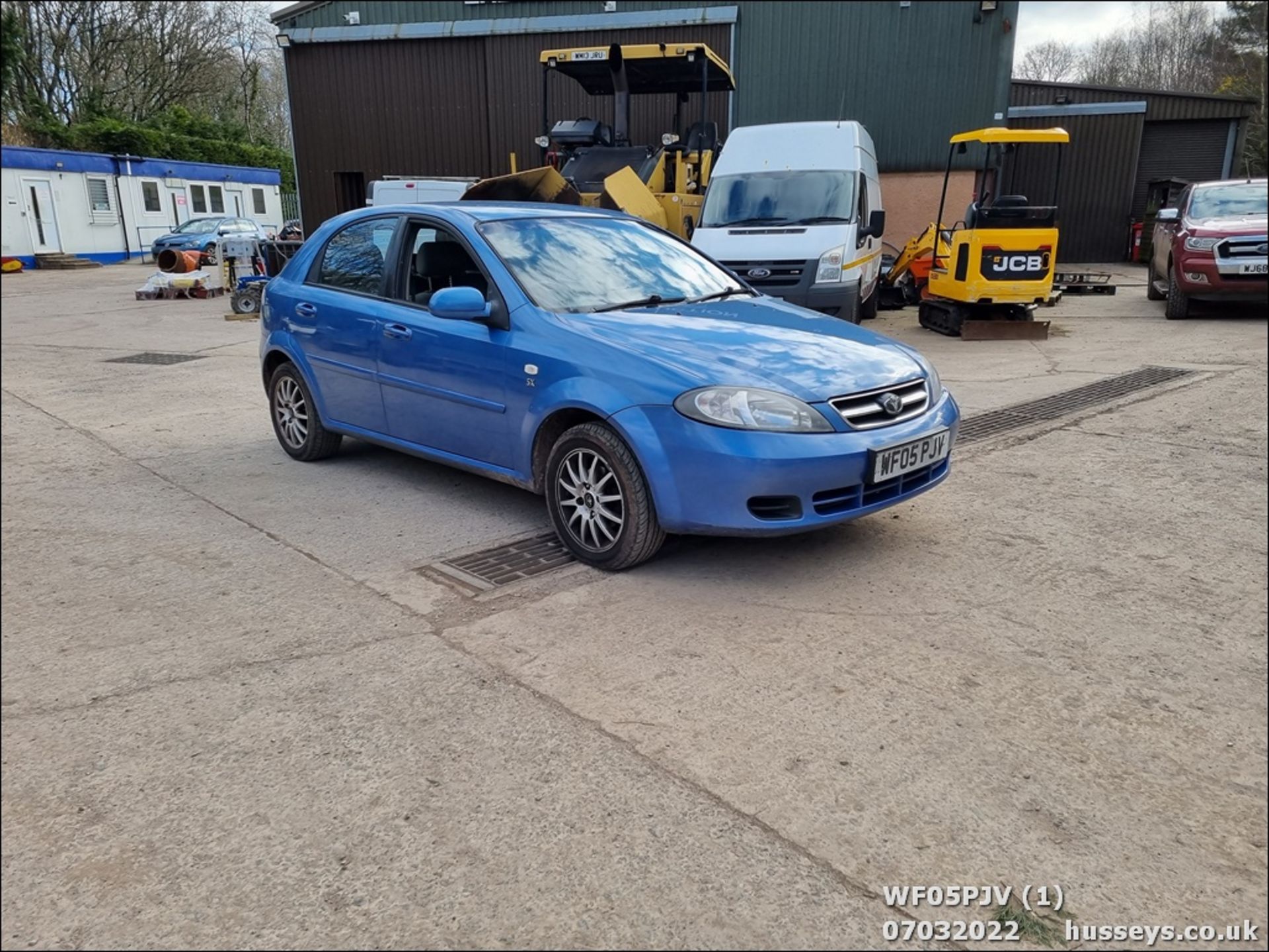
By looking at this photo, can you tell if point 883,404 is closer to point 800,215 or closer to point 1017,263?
point 800,215

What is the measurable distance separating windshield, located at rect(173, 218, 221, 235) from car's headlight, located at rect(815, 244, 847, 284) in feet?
81.7

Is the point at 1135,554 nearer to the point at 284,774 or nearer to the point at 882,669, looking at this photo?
the point at 882,669

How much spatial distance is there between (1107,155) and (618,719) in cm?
2452

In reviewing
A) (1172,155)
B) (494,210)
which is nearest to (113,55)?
(494,210)

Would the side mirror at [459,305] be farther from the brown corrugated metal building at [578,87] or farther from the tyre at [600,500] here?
the brown corrugated metal building at [578,87]

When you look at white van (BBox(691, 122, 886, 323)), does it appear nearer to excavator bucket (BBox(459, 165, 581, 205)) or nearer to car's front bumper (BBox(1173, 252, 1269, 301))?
excavator bucket (BBox(459, 165, 581, 205))

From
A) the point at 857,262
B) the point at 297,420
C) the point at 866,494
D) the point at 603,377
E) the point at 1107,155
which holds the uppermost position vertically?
the point at 1107,155

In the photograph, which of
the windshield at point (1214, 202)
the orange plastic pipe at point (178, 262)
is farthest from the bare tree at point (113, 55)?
the orange plastic pipe at point (178, 262)

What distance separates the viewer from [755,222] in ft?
37.4

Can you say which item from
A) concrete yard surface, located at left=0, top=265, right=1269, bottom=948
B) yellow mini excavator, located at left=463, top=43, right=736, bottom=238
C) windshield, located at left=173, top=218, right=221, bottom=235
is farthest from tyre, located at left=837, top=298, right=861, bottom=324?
windshield, located at left=173, top=218, right=221, bottom=235

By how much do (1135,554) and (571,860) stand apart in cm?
309

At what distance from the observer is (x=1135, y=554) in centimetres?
407

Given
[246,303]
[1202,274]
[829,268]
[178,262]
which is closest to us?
[1202,274]

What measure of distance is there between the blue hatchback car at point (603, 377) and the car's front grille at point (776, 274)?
16.2 ft
